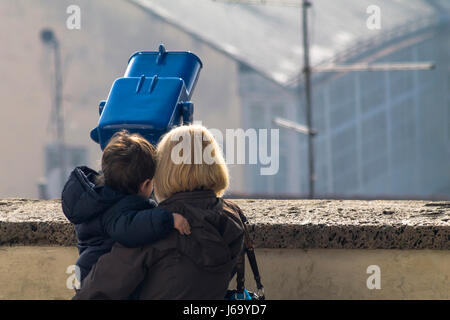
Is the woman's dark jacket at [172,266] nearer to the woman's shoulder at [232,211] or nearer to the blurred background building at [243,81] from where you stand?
the woman's shoulder at [232,211]

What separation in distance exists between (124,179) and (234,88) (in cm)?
1700

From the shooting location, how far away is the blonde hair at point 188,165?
2.36m

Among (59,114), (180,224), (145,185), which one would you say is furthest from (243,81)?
(180,224)

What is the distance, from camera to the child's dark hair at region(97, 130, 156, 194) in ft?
7.87

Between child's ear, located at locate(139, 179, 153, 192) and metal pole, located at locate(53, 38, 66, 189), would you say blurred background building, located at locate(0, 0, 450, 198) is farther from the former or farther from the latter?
child's ear, located at locate(139, 179, 153, 192)

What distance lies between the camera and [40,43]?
61.6ft

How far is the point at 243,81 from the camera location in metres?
19.2

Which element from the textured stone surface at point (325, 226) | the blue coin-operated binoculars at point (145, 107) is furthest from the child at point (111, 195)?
the textured stone surface at point (325, 226)

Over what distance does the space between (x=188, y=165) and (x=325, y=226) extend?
66 cm

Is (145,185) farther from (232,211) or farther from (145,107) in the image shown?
(145,107)

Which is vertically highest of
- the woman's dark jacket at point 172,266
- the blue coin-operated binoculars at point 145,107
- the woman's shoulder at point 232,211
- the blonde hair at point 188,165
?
the blue coin-operated binoculars at point 145,107

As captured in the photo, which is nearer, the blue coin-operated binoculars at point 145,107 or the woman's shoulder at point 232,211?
the woman's shoulder at point 232,211

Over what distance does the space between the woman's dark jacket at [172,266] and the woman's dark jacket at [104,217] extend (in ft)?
0.13

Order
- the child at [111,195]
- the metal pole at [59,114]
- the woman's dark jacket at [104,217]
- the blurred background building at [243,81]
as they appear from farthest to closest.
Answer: the metal pole at [59,114] → the blurred background building at [243,81] → the child at [111,195] → the woman's dark jacket at [104,217]
